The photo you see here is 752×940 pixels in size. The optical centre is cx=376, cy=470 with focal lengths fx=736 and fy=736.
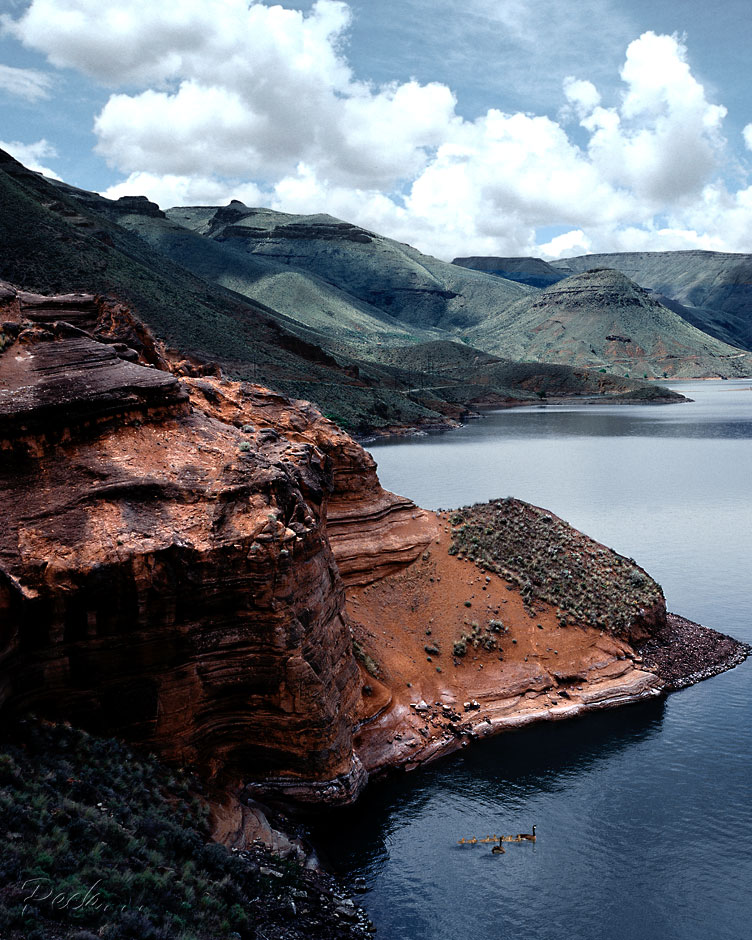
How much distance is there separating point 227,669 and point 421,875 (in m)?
7.20

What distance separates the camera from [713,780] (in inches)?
888

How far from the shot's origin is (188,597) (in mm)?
17500

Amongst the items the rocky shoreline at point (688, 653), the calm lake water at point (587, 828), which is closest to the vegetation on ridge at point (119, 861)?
the calm lake water at point (587, 828)

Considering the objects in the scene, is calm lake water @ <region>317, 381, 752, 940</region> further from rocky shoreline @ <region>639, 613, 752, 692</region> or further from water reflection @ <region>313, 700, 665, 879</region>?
rocky shoreline @ <region>639, 613, 752, 692</region>

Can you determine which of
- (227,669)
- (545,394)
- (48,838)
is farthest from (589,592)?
(545,394)

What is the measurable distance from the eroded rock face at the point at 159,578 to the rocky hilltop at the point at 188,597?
0.14 ft

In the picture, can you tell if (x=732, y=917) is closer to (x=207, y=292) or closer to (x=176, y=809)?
(x=176, y=809)

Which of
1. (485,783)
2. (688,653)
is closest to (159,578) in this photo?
(485,783)

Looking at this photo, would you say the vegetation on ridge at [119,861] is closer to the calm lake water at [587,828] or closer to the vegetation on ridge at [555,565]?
the calm lake water at [587,828]

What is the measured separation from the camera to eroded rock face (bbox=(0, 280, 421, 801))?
647 inches

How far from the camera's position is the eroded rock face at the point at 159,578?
1644cm

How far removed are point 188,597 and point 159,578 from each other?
0.90 metres

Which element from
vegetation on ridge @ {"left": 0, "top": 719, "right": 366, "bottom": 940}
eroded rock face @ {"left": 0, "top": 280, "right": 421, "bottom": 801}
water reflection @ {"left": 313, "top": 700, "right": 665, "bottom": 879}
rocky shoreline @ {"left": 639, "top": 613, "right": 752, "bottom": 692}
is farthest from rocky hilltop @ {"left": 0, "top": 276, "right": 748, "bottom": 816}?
rocky shoreline @ {"left": 639, "top": 613, "right": 752, "bottom": 692}
